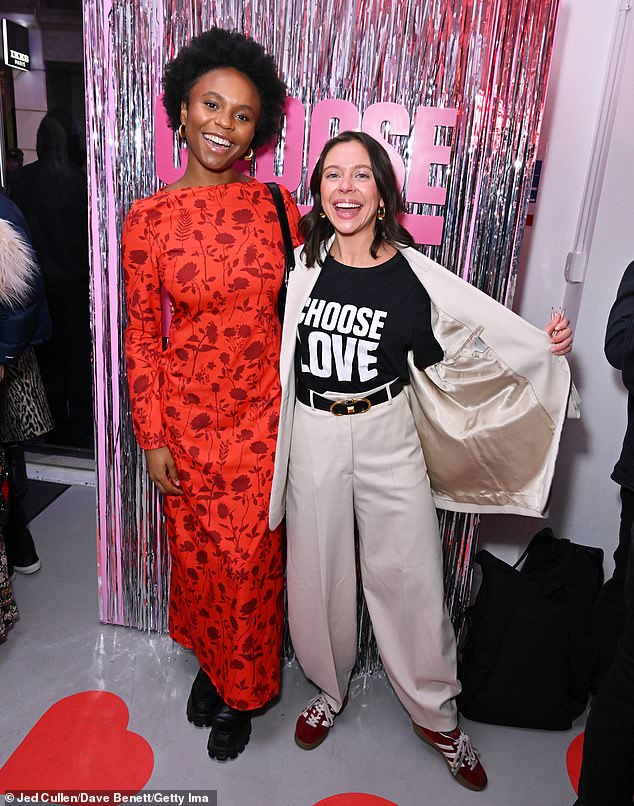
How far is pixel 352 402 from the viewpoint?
169 cm

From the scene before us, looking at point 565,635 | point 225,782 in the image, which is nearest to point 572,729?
point 565,635

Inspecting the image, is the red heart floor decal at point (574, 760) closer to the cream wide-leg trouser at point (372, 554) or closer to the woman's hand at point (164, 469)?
the cream wide-leg trouser at point (372, 554)

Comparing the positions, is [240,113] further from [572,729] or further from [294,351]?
[572,729]

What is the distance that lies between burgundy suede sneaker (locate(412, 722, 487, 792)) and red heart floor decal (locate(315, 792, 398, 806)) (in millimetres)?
197

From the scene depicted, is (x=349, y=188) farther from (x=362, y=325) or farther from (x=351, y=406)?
(x=351, y=406)

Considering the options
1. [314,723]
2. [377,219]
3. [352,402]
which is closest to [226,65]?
[377,219]

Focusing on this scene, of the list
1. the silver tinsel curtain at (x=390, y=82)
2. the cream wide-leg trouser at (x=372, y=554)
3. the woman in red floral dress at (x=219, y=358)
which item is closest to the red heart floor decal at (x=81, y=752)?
the woman in red floral dress at (x=219, y=358)

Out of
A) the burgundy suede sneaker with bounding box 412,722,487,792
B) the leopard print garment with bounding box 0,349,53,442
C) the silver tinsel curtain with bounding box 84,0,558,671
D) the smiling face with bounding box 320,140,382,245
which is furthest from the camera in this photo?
the leopard print garment with bounding box 0,349,53,442

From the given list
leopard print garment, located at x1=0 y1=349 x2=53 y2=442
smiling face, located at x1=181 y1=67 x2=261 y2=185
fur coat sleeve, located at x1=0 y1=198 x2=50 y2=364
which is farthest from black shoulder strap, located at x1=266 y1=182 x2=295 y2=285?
leopard print garment, located at x1=0 y1=349 x2=53 y2=442

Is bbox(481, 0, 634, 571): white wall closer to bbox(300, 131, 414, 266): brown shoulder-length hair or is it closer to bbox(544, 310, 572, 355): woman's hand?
bbox(544, 310, 572, 355): woman's hand

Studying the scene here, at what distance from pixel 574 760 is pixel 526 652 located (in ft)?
1.03

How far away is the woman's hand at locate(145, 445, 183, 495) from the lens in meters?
1.80

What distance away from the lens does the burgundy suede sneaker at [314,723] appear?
1.92 m

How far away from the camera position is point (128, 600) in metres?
2.32
